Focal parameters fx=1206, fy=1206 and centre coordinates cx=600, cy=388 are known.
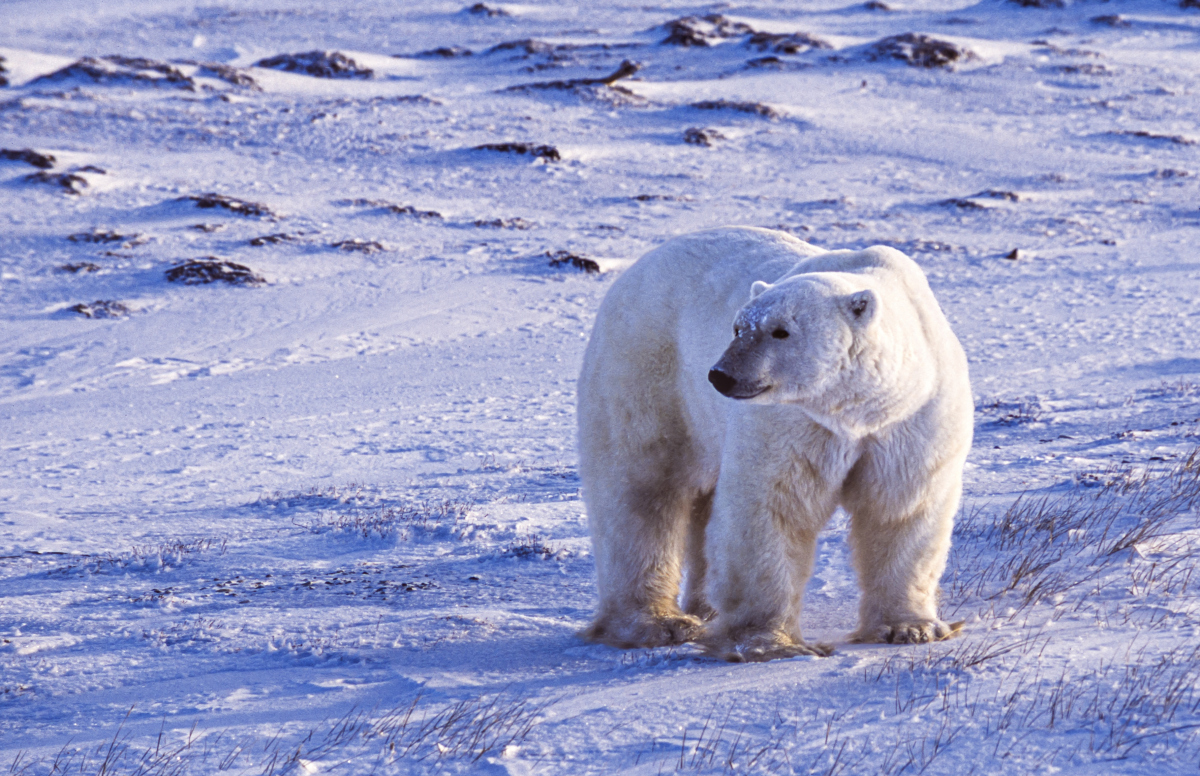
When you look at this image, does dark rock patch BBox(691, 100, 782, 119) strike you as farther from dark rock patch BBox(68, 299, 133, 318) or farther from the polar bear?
the polar bear

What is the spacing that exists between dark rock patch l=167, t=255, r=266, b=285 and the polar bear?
37.5 feet

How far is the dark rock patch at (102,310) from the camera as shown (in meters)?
14.4

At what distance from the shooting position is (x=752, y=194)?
20.1m

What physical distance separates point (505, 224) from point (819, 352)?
14963mm

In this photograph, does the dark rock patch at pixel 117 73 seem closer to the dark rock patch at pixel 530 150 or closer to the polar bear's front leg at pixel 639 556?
the dark rock patch at pixel 530 150

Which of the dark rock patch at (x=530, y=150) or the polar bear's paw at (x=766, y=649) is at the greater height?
the polar bear's paw at (x=766, y=649)

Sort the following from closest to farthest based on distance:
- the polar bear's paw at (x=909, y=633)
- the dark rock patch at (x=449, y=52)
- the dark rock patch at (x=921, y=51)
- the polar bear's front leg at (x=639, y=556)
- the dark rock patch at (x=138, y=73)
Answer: the polar bear's paw at (x=909, y=633) < the polar bear's front leg at (x=639, y=556) < the dark rock patch at (x=138, y=73) < the dark rock patch at (x=921, y=51) < the dark rock patch at (x=449, y=52)

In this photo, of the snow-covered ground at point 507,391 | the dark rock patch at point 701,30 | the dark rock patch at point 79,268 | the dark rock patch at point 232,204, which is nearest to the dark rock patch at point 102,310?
the snow-covered ground at point 507,391

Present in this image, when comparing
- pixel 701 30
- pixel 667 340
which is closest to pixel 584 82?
pixel 701 30

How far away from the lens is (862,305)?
3697 mm

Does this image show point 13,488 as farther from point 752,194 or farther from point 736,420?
point 752,194

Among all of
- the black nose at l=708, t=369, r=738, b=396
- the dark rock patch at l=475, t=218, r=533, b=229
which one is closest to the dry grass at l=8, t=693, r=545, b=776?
the black nose at l=708, t=369, r=738, b=396

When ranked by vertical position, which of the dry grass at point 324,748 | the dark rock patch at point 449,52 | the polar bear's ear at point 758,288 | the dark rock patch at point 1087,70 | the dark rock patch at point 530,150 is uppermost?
the polar bear's ear at point 758,288

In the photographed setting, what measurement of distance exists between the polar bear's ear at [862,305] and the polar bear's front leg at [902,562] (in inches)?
30.0
